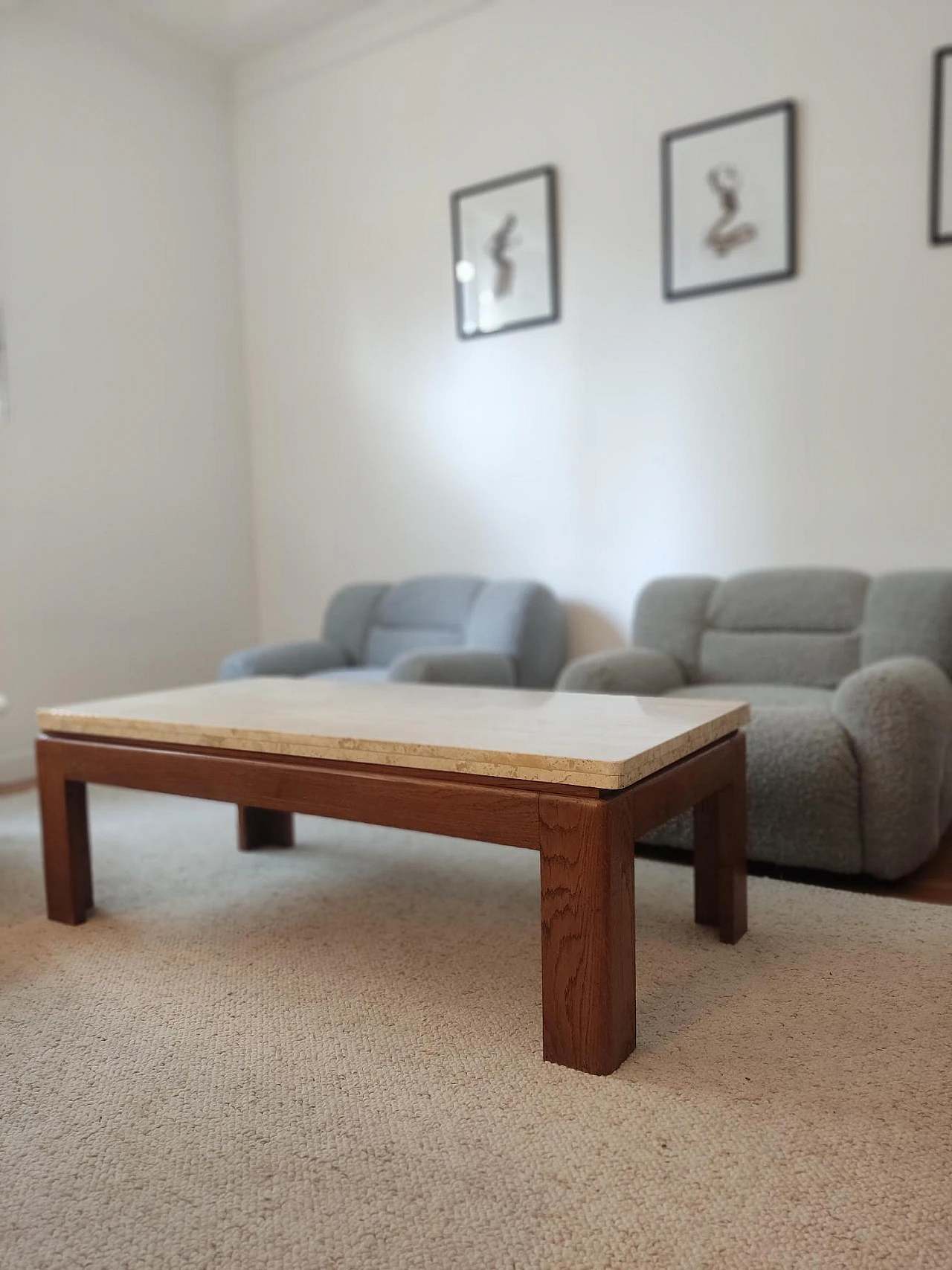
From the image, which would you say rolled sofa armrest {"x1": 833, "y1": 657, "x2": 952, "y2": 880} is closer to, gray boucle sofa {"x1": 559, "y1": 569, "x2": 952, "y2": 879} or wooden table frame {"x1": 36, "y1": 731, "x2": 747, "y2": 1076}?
gray boucle sofa {"x1": 559, "y1": 569, "x2": 952, "y2": 879}

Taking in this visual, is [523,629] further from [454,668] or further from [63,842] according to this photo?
[63,842]

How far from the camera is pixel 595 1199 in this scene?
112cm

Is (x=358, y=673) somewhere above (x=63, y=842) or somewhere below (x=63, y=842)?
above

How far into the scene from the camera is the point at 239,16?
4082 mm

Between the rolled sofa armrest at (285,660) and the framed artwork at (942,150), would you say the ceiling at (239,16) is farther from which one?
the rolled sofa armrest at (285,660)

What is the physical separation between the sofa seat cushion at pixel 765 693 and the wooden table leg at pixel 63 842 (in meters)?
1.45

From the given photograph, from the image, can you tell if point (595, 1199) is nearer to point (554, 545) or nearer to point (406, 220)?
point (554, 545)

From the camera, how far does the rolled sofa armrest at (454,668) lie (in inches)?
114

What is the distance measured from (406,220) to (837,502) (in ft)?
7.11

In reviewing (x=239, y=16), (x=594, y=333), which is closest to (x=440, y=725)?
(x=594, y=333)

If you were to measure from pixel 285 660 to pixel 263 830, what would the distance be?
1.02m

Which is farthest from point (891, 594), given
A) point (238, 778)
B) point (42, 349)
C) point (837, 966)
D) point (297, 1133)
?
point (42, 349)

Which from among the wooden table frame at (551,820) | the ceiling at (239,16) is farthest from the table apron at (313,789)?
the ceiling at (239,16)

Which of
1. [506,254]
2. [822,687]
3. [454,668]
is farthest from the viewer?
[506,254]
